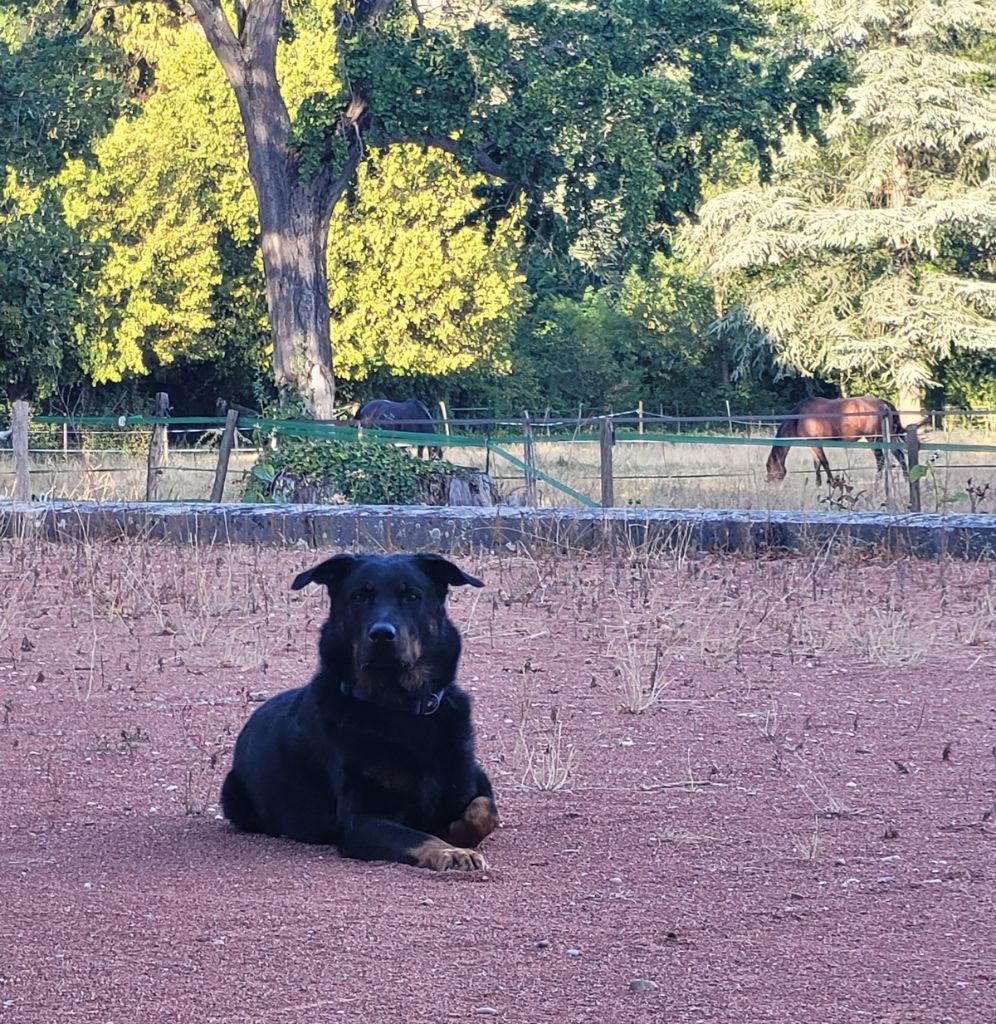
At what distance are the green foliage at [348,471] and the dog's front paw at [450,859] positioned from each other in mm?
13774

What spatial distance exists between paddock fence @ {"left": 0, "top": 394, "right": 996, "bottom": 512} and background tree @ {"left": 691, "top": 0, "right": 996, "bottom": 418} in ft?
27.3

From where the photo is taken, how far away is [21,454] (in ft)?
62.8

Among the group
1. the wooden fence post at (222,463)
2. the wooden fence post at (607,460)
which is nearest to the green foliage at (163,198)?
the wooden fence post at (222,463)

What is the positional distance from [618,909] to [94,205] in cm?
3845

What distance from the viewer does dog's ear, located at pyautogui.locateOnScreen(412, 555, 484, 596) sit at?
18.9 feet

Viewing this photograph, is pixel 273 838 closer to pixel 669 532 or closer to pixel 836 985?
pixel 836 985

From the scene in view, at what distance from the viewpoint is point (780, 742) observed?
7430 millimetres

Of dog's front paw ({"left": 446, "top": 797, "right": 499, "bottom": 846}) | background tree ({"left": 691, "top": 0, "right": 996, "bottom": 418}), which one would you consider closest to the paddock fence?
background tree ({"left": 691, "top": 0, "right": 996, "bottom": 418})

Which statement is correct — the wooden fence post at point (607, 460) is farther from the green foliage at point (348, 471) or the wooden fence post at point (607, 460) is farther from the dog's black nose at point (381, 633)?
the dog's black nose at point (381, 633)

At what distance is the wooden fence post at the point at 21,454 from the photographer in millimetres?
18891

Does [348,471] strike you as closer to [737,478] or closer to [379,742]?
[737,478]

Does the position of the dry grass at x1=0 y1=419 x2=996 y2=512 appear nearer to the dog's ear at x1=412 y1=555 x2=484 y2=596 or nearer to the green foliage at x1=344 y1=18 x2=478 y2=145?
the green foliage at x1=344 y1=18 x2=478 y2=145

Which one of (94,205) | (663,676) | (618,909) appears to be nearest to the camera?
(618,909)

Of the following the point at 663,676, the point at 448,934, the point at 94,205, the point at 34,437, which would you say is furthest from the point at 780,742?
the point at 94,205
